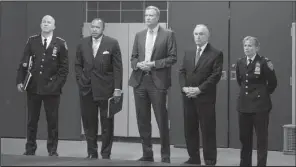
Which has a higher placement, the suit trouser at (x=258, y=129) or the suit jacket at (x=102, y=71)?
the suit jacket at (x=102, y=71)

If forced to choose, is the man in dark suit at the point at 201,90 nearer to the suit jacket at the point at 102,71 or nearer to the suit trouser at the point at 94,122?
the suit jacket at the point at 102,71

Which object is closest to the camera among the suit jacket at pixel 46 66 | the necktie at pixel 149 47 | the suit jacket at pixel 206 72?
the suit jacket at pixel 206 72

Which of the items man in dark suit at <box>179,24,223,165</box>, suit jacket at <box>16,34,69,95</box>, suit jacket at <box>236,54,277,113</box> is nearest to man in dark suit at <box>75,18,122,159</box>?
suit jacket at <box>16,34,69,95</box>

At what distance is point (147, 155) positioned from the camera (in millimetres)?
4512

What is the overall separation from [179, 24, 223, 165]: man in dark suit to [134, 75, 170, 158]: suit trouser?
0.69 feet

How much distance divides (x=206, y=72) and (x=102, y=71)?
1035 millimetres

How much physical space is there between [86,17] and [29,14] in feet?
2.62

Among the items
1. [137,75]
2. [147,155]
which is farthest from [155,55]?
[147,155]

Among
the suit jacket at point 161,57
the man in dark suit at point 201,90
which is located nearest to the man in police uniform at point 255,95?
the man in dark suit at point 201,90

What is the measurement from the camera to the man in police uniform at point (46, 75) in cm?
477

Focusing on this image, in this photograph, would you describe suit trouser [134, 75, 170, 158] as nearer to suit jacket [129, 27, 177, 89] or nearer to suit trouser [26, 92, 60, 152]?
suit jacket [129, 27, 177, 89]

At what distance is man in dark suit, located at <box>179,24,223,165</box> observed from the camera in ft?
14.4

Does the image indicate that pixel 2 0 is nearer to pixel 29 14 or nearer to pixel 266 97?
pixel 29 14

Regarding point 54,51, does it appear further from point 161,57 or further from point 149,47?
point 161,57
